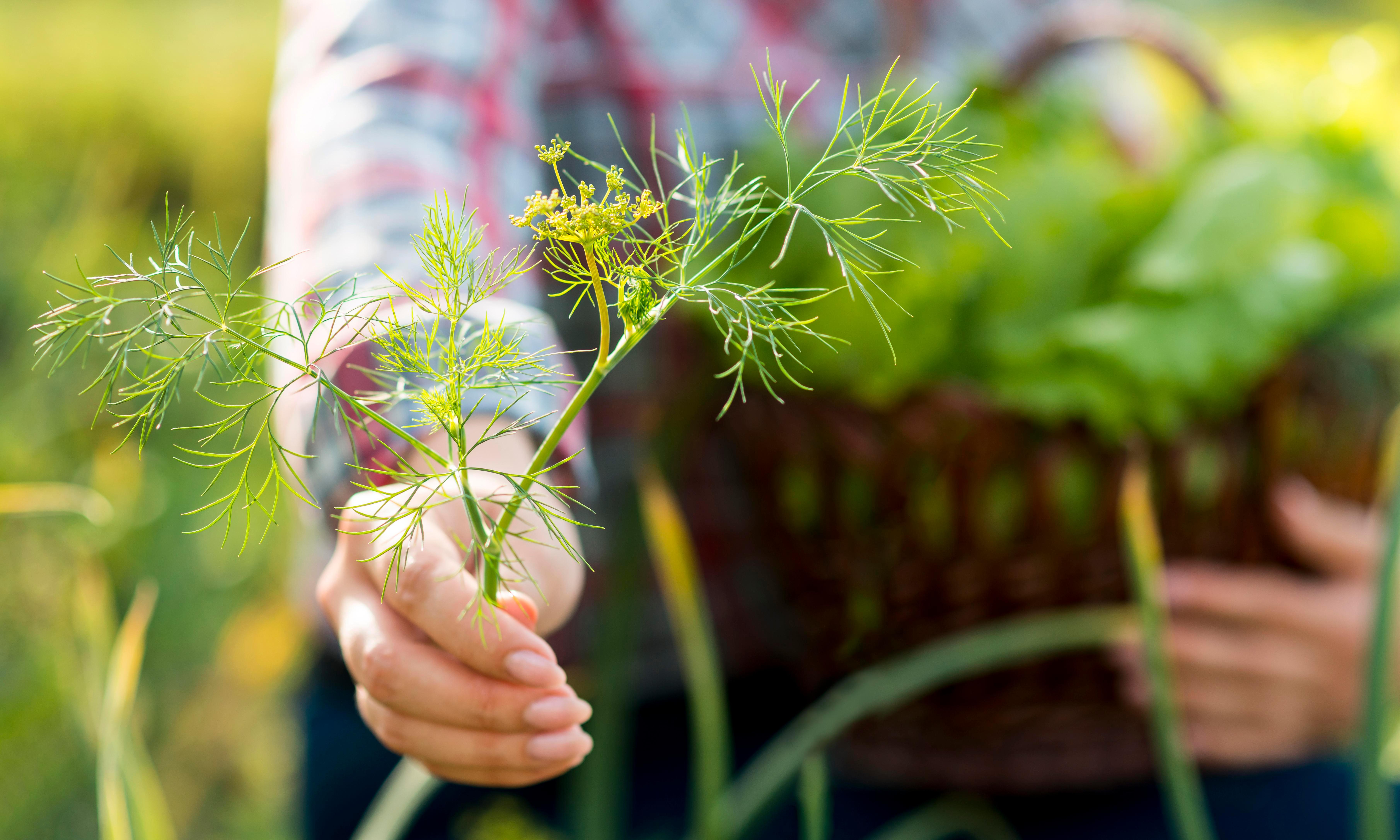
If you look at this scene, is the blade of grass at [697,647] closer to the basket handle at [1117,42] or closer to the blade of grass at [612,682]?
the blade of grass at [612,682]

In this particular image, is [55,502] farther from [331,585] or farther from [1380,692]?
[1380,692]

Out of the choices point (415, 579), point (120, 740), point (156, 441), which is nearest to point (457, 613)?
point (415, 579)

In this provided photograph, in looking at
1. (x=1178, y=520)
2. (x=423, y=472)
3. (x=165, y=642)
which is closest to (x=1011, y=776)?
(x=1178, y=520)

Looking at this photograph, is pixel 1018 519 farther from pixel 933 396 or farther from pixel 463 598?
pixel 463 598

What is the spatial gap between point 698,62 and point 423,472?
316mm

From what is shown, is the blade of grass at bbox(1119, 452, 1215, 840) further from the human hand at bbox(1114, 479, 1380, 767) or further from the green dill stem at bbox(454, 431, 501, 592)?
the green dill stem at bbox(454, 431, 501, 592)

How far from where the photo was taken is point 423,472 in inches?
5.9

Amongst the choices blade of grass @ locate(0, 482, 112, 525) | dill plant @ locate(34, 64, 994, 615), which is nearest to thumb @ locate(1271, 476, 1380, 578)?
dill plant @ locate(34, 64, 994, 615)

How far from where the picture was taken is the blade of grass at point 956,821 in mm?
353

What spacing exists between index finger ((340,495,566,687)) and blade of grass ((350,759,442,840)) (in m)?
0.04

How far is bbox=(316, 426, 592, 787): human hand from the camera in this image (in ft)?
0.40

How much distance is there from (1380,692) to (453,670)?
0.24 m

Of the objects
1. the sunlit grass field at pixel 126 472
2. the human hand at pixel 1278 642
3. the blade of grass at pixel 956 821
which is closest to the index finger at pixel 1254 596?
the human hand at pixel 1278 642

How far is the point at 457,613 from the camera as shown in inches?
4.9
